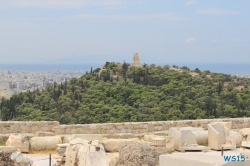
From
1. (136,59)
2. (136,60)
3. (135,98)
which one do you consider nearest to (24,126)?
(135,98)

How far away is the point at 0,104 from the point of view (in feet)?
96.7

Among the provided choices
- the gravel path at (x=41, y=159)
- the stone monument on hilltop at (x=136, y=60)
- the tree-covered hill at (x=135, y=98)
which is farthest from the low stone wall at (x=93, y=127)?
the stone monument on hilltop at (x=136, y=60)

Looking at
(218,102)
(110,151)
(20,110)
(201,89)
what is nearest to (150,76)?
(201,89)

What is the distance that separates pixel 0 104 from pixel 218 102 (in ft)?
47.5

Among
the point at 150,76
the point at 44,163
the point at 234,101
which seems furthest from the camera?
the point at 150,76

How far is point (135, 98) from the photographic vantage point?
94.9 feet

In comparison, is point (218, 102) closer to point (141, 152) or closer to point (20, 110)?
point (20, 110)

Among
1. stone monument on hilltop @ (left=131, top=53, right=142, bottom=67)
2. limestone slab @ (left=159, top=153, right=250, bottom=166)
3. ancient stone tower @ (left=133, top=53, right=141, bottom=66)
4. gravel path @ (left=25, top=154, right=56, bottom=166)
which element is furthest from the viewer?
ancient stone tower @ (left=133, top=53, right=141, bottom=66)

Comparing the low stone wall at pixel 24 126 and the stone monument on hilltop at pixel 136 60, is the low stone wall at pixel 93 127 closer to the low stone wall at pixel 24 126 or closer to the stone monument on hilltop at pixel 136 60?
the low stone wall at pixel 24 126

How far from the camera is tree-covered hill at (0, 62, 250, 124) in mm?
25078

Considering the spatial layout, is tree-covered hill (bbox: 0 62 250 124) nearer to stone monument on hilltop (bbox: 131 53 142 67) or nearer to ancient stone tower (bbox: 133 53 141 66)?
stone monument on hilltop (bbox: 131 53 142 67)

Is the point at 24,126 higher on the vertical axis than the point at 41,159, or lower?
higher

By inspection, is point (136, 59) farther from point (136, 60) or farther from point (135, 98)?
point (135, 98)

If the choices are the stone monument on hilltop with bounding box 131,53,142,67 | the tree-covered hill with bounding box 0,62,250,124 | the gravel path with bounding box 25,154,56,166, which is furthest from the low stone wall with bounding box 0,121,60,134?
the stone monument on hilltop with bounding box 131,53,142,67
